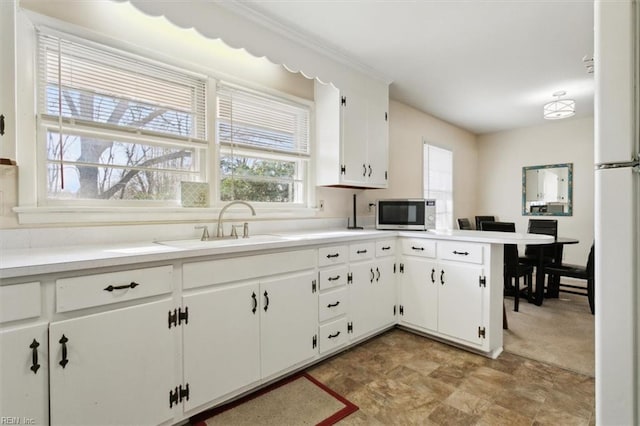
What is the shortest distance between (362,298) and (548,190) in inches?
185

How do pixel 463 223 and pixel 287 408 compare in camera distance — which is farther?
pixel 463 223

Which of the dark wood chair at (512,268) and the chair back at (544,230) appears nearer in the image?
the dark wood chair at (512,268)

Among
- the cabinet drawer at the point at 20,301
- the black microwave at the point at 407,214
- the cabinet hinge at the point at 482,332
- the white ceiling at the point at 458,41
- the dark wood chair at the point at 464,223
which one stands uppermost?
the white ceiling at the point at 458,41

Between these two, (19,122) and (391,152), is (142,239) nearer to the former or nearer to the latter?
(19,122)

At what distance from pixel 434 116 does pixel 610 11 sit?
4.47 meters

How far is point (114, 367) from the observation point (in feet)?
4.55

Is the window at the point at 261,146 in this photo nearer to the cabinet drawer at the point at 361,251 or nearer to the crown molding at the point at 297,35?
the crown molding at the point at 297,35

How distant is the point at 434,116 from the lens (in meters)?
4.85

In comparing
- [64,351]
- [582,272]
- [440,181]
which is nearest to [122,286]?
[64,351]

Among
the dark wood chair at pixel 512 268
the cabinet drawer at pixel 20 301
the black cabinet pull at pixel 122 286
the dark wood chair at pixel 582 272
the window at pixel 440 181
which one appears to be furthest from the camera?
the window at pixel 440 181

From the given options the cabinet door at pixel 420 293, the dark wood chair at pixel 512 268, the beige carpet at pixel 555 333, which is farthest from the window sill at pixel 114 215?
the dark wood chair at pixel 512 268

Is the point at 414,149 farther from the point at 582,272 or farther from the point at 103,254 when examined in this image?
the point at 103,254

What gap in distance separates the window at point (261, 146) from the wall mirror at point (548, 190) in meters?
4.61

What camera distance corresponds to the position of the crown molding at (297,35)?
208 centimetres
